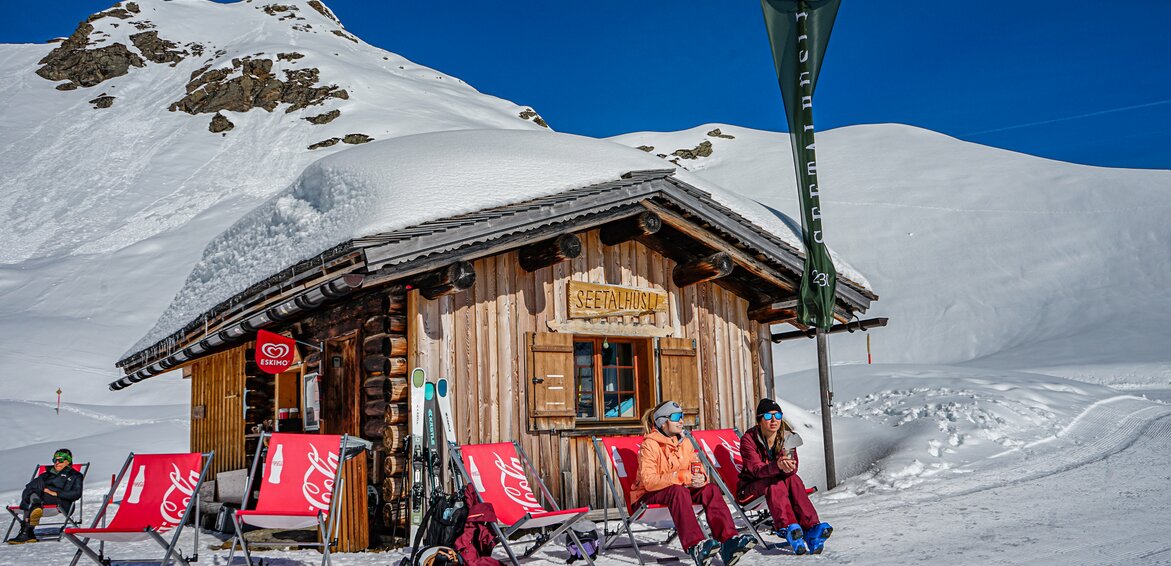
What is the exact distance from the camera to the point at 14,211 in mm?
43188

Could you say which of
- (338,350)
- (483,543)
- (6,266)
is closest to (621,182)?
(338,350)

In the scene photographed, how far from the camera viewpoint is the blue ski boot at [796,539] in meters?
5.51

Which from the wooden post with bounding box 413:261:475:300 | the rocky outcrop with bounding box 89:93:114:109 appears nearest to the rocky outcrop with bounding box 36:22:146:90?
the rocky outcrop with bounding box 89:93:114:109

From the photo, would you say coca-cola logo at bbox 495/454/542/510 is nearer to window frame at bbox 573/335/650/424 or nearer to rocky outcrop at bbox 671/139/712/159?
window frame at bbox 573/335/650/424

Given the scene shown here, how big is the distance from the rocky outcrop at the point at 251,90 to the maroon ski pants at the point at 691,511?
6327 centimetres

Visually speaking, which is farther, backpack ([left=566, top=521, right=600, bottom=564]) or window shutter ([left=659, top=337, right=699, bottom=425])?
window shutter ([left=659, top=337, right=699, bottom=425])

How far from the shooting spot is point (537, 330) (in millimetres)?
7719

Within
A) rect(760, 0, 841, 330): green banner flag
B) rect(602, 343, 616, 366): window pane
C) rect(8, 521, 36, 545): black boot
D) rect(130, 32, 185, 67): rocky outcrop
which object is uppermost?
rect(130, 32, 185, 67): rocky outcrop

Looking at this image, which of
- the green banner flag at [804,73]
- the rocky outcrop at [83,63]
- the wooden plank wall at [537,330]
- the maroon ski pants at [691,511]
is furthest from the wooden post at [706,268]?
the rocky outcrop at [83,63]

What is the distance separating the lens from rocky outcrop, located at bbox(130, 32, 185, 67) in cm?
7300

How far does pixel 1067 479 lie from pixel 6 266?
41.3 meters

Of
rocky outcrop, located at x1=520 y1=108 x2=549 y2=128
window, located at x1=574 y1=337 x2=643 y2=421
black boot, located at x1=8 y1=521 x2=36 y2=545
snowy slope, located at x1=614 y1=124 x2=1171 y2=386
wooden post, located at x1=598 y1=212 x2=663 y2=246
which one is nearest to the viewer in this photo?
wooden post, located at x1=598 y1=212 x2=663 y2=246

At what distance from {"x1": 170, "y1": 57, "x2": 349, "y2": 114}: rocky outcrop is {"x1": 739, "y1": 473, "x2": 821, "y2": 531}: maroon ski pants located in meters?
63.4

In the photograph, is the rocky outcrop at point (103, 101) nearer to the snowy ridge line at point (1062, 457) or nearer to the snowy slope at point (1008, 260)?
the snowy slope at point (1008, 260)
